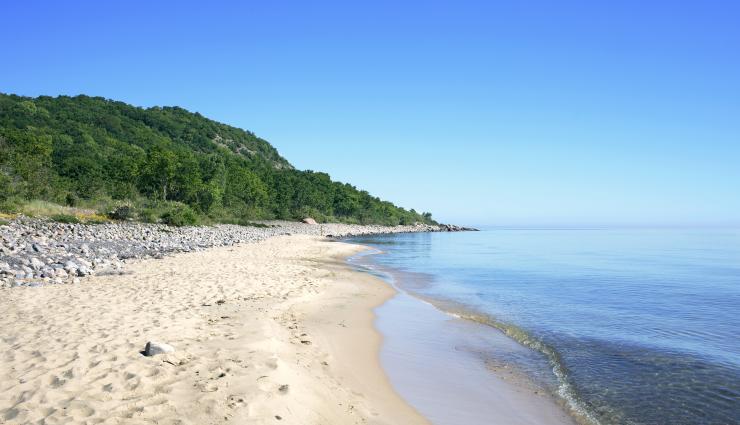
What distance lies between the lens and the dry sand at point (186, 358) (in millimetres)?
5316

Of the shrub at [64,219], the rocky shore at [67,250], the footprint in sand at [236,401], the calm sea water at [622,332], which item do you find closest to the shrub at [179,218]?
the shrub at [64,219]

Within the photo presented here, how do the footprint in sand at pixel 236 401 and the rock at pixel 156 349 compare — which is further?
the rock at pixel 156 349

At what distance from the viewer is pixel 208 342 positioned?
26.6 feet

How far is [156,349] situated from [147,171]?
5823cm

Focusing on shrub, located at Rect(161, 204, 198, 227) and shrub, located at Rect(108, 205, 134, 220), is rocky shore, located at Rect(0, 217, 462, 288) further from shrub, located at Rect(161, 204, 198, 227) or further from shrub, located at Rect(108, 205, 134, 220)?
shrub, located at Rect(161, 204, 198, 227)

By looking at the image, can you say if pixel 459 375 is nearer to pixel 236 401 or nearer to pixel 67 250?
pixel 236 401

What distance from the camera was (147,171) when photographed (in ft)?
192

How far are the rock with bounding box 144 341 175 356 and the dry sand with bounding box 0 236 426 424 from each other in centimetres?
18

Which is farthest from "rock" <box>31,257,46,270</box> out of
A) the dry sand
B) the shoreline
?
the shoreline

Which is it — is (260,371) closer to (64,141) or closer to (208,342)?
(208,342)

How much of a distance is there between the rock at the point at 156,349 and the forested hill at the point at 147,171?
32344 millimetres

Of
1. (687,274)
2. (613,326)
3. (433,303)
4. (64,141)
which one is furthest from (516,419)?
(64,141)

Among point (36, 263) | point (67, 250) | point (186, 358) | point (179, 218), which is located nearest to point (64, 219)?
point (179, 218)

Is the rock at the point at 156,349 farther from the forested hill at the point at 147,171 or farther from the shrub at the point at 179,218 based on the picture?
the shrub at the point at 179,218
